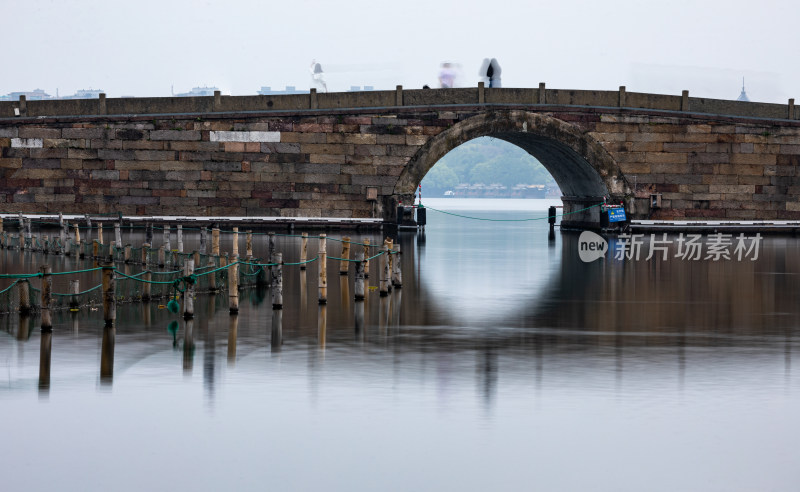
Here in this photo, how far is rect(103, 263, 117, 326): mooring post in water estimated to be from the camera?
14.4 meters

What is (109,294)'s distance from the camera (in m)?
14.8

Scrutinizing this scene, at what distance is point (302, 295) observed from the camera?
19.4 meters

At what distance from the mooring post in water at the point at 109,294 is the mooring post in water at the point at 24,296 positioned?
1.22 metres

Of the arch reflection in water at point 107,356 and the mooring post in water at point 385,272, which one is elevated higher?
the mooring post in water at point 385,272

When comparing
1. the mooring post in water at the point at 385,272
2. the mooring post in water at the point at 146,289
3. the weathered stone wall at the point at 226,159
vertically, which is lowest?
the mooring post in water at the point at 146,289

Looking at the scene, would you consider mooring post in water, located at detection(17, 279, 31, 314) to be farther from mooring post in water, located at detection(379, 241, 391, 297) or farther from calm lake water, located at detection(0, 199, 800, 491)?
mooring post in water, located at detection(379, 241, 391, 297)

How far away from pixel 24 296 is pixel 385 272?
6715 mm

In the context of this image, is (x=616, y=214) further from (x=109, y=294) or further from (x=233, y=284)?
(x=109, y=294)

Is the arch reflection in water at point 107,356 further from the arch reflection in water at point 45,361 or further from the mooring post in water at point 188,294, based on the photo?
the mooring post in water at point 188,294

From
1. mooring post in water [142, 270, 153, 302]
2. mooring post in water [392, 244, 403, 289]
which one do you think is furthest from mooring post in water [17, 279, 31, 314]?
mooring post in water [392, 244, 403, 289]

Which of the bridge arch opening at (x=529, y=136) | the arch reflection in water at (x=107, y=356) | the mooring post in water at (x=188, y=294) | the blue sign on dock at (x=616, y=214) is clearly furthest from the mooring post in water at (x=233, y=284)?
the blue sign on dock at (x=616, y=214)

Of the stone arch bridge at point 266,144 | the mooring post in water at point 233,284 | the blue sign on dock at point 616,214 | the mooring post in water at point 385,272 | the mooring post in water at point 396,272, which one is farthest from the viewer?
the blue sign on dock at point 616,214

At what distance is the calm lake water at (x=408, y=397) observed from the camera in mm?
7824

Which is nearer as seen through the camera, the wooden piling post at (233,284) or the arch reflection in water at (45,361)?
the arch reflection in water at (45,361)
